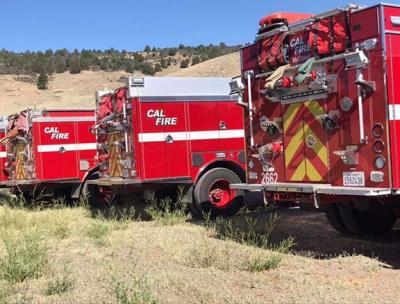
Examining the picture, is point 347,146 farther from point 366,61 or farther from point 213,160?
point 213,160

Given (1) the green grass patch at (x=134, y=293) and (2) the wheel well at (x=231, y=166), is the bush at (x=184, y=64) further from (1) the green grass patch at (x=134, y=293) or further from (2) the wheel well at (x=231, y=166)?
(1) the green grass patch at (x=134, y=293)

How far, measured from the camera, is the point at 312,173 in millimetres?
7934

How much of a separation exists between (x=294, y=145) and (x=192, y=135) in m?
4.30

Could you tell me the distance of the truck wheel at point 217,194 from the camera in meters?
12.0

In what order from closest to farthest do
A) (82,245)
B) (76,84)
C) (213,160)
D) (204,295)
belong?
(204,295), (82,245), (213,160), (76,84)

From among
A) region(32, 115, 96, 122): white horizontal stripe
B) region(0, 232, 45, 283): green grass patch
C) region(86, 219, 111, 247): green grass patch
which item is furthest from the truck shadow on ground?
region(32, 115, 96, 122): white horizontal stripe

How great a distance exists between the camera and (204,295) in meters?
6.04

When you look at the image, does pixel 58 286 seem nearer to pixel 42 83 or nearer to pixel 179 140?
pixel 179 140

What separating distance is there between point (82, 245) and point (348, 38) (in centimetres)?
514

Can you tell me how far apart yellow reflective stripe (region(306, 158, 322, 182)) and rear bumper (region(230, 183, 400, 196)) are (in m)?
0.15

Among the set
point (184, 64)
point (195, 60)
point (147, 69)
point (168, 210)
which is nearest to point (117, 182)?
point (168, 210)

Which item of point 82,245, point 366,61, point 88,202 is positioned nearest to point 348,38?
point 366,61

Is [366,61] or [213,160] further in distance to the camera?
[213,160]

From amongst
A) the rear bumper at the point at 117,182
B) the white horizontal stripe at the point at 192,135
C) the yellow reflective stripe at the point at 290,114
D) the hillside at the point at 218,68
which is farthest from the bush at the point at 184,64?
the yellow reflective stripe at the point at 290,114
